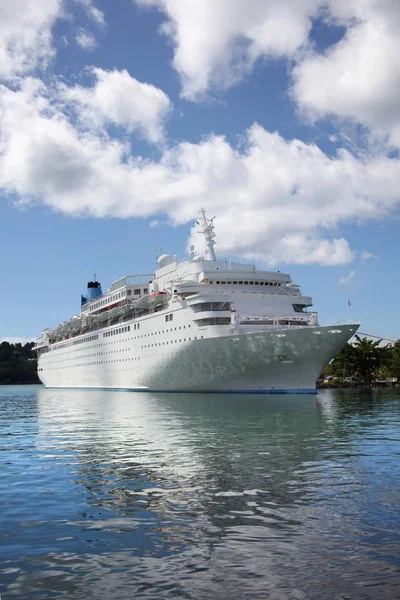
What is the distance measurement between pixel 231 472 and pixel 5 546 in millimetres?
5523

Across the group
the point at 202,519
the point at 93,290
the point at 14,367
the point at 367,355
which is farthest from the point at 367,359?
the point at 14,367

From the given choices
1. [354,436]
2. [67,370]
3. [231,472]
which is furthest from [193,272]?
[67,370]

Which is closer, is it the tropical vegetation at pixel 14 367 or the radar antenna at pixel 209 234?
the radar antenna at pixel 209 234

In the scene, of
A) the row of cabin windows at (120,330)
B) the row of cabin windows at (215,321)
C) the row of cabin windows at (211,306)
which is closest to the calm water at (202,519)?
the row of cabin windows at (215,321)

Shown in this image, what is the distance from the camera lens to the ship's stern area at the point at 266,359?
3509cm

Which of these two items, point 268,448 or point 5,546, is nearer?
point 5,546

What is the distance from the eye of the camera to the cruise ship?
36.0 meters

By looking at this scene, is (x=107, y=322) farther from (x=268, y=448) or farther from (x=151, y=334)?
(x=268, y=448)

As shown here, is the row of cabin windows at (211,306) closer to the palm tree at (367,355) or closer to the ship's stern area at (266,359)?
the ship's stern area at (266,359)

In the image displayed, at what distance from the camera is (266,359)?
120ft

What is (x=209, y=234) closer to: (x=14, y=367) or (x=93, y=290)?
(x=93, y=290)

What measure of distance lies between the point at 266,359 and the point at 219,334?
3.88m

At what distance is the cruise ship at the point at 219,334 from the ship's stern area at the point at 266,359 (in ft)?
0.21

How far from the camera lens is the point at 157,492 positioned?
32.1ft
